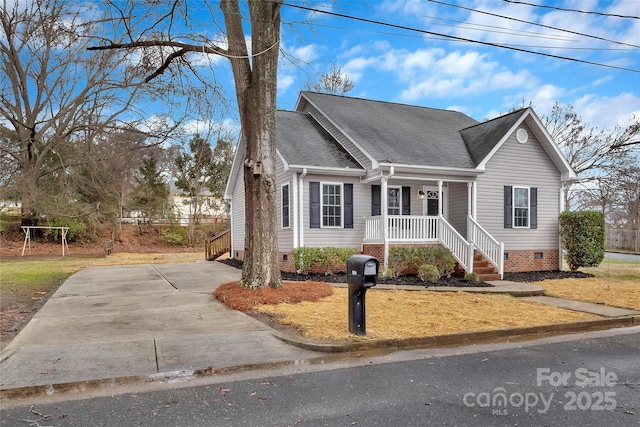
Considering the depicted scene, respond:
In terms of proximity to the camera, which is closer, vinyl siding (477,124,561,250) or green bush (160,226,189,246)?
vinyl siding (477,124,561,250)

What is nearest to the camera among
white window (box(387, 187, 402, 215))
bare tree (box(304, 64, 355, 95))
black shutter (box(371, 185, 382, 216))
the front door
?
black shutter (box(371, 185, 382, 216))

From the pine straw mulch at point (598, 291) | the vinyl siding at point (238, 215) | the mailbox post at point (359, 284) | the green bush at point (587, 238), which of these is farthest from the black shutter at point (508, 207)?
the mailbox post at point (359, 284)

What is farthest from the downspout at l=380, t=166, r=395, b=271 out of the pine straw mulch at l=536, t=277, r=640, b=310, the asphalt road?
the asphalt road

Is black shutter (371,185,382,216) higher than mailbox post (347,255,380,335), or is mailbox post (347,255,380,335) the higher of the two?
black shutter (371,185,382,216)

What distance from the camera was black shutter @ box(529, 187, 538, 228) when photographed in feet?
51.8

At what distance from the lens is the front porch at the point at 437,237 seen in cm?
1330

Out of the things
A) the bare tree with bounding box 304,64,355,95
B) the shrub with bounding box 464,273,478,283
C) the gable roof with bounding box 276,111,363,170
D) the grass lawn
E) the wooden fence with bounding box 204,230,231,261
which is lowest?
the grass lawn

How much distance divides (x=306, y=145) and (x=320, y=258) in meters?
4.12

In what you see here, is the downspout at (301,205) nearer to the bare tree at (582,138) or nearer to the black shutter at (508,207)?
the black shutter at (508,207)

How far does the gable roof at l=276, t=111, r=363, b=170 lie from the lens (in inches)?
541

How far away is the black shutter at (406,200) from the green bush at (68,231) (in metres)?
22.6

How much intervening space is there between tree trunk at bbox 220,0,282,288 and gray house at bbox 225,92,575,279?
12.9 ft

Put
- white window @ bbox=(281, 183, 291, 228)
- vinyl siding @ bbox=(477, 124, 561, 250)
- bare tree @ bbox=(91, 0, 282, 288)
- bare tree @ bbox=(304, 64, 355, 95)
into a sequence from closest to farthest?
bare tree @ bbox=(91, 0, 282, 288) < white window @ bbox=(281, 183, 291, 228) < vinyl siding @ bbox=(477, 124, 561, 250) < bare tree @ bbox=(304, 64, 355, 95)

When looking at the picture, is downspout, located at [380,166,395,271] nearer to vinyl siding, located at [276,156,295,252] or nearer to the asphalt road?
vinyl siding, located at [276,156,295,252]
